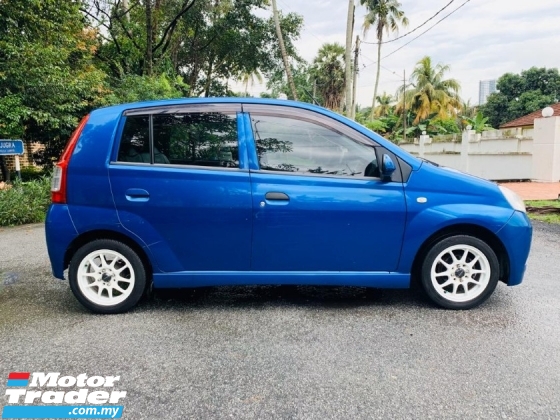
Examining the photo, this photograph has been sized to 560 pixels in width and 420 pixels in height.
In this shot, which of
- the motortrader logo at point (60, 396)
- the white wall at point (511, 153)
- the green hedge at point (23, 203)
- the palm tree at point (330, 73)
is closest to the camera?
the motortrader logo at point (60, 396)

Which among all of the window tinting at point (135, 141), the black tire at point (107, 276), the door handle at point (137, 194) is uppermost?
the window tinting at point (135, 141)

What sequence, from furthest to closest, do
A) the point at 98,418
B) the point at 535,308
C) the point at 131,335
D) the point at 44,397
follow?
the point at 535,308 < the point at 131,335 < the point at 44,397 < the point at 98,418

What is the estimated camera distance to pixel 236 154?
3352mm

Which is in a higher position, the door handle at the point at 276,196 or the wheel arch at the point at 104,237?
the door handle at the point at 276,196

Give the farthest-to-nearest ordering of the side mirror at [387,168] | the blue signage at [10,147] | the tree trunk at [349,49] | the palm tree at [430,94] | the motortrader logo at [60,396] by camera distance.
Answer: the palm tree at [430,94] < the tree trunk at [349,49] < the blue signage at [10,147] < the side mirror at [387,168] < the motortrader logo at [60,396]

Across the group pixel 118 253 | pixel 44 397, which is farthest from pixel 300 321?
pixel 44 397

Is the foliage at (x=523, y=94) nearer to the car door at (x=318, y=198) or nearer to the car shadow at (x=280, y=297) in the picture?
the car shadow at (x=280, y=297)

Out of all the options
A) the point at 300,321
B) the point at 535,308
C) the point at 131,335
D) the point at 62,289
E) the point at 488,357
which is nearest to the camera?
the point at 488,357

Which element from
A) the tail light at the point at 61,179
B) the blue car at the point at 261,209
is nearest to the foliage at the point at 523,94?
the blue car at the point at 261,209

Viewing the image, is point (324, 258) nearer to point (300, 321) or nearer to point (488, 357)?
point (300, 321)

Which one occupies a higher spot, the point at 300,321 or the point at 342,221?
the point at 342,221

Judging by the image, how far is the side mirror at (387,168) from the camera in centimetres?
323

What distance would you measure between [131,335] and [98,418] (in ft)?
3.11

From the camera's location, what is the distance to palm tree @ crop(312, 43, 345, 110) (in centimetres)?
3909
